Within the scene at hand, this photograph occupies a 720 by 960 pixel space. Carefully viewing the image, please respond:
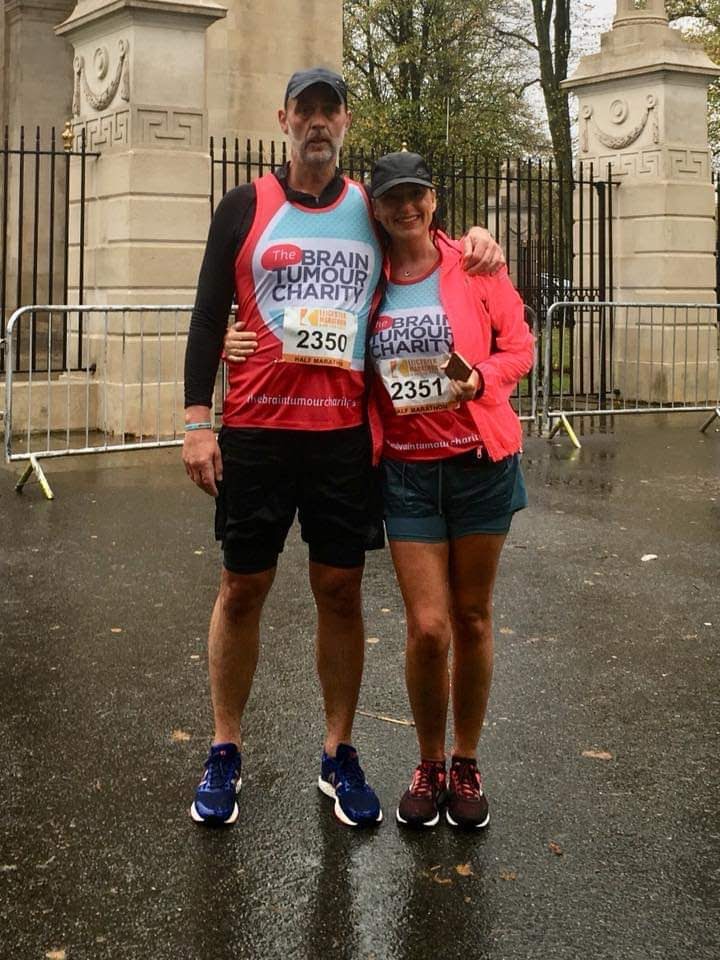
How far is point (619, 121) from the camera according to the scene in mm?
16344

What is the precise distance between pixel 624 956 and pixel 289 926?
796mm

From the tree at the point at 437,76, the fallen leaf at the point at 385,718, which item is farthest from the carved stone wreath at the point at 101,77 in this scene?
the tree at the point at 437,76

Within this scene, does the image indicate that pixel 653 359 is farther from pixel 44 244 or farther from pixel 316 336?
pixel 316 336

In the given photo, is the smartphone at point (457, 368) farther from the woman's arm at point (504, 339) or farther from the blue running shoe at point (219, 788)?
the blue running shoe at point (219, 788)

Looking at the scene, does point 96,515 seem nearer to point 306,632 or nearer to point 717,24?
point 306,632

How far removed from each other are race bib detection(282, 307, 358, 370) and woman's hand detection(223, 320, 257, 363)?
0.10m

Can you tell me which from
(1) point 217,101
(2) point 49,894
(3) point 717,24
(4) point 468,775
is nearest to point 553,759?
(4) point 468,775

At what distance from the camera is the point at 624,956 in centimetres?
310

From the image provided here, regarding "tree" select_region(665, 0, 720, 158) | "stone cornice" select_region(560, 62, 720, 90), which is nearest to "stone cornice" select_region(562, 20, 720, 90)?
"stone cornice" select_region(560, 62, 720, 90)

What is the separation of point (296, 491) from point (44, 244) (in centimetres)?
1509

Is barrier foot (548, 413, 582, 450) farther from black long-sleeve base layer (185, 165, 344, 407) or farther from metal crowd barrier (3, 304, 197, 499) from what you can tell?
black long-sleeve base layer (185, 165, 344, 407)

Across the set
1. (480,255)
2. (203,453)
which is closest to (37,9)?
(203,453)

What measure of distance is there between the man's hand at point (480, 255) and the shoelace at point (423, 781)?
A: 1435mm

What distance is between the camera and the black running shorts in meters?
3.81
